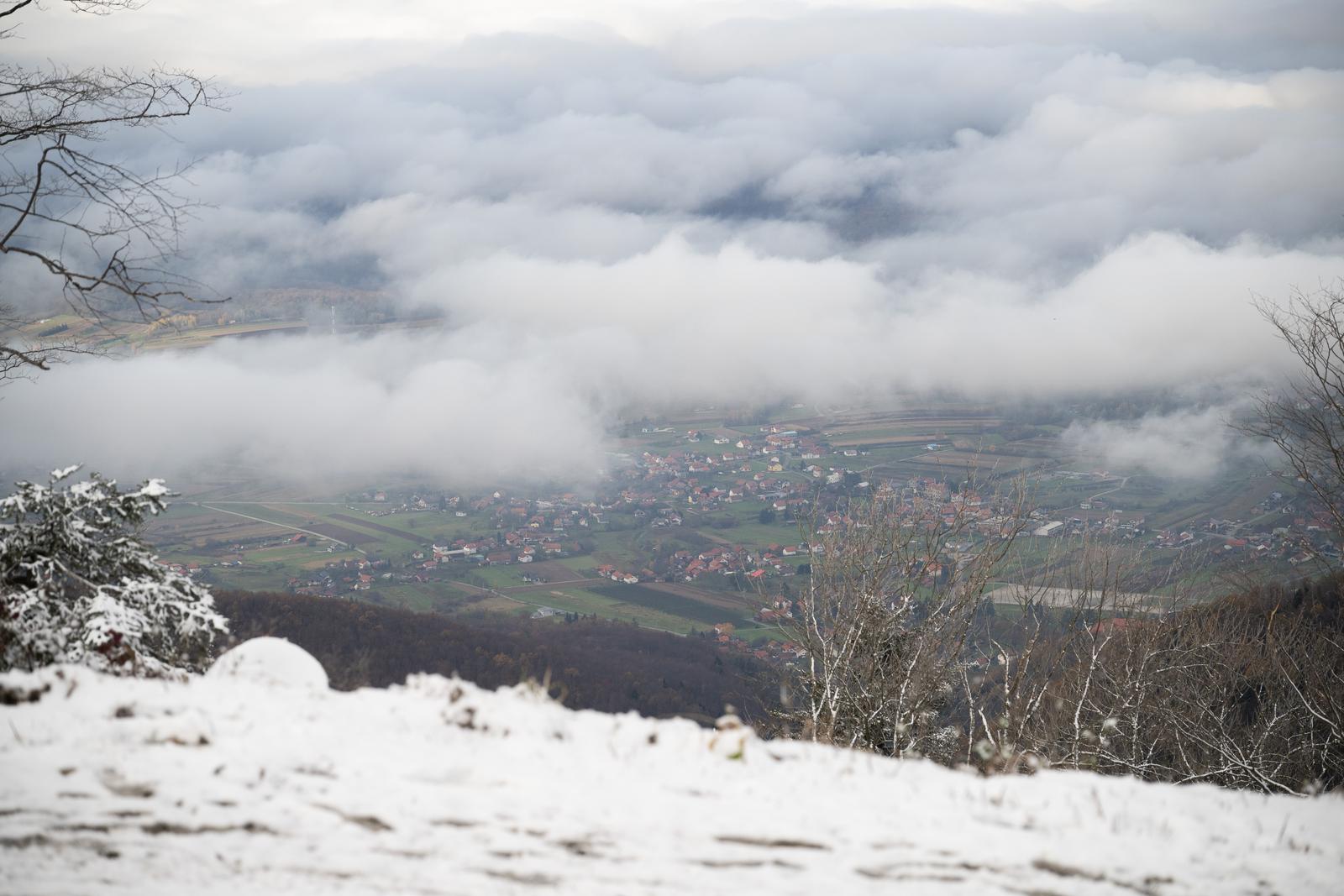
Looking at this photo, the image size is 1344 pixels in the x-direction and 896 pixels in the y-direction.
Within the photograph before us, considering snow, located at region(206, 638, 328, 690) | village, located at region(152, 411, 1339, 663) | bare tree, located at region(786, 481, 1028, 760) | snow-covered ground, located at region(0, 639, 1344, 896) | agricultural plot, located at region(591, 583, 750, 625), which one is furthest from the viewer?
agricultural plot, located at region(591, 583, 750, 625)

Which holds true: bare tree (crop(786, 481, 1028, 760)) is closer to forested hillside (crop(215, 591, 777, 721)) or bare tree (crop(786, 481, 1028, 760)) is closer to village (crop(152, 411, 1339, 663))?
forested hillside (crop(215, 591, 777, 721))

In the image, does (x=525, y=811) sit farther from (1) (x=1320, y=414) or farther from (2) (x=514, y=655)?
(2) (x=514, y=655)

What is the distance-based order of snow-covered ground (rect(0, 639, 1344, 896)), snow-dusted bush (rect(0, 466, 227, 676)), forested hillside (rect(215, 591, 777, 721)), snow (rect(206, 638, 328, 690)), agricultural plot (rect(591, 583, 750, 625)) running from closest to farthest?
1. snow-covered ground (rect(0, 639, 1344, 896))
2. snow (rect(206, 638, 328, 690))
3. snow-dusted bush (rect(0, 466, 227, 676))
4. forested hillside (rect(215, 591, 777, 721))
5. agricultural plot (rect(591, 583, 750, 625))

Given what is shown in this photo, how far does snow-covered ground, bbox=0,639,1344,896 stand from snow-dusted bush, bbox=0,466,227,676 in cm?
153

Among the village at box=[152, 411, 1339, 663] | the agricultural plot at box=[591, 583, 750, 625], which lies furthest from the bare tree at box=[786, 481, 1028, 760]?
the agricultural plot at box=[591, 583, 750, 625]

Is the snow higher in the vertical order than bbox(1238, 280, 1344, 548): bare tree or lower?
lower

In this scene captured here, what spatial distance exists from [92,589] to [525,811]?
4.36 metres

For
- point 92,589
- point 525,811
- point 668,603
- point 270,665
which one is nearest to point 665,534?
point 668,603

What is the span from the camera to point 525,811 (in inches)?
160

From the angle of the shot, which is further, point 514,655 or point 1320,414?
point 514,655

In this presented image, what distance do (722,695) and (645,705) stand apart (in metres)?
5.12

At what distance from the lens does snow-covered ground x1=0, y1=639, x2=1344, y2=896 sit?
3.65 metres

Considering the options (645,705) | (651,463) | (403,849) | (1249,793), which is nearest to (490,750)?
(403,849)

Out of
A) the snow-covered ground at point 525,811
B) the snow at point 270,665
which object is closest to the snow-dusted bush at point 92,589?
the snow at point 270,665
